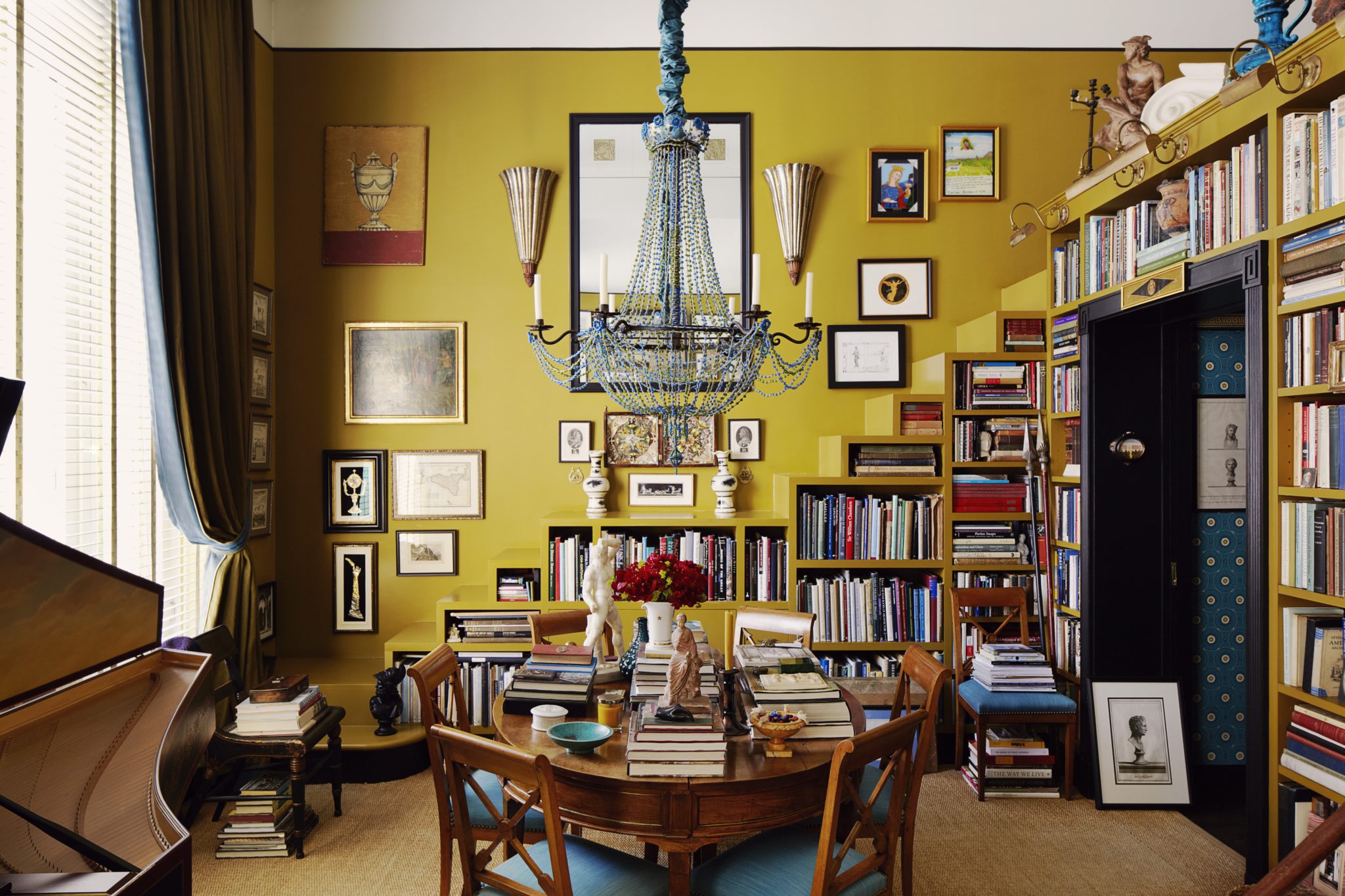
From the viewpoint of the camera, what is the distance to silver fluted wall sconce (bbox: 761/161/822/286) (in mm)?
4469

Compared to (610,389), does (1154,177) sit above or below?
above

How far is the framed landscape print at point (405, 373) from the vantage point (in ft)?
15.0

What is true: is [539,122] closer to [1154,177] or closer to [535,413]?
[535,413]

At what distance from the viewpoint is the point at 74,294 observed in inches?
121

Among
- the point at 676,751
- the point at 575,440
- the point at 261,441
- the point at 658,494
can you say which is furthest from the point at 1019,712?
the point at 261,441

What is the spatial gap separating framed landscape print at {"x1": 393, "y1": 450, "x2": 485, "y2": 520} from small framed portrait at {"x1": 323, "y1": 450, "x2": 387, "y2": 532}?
7 cm

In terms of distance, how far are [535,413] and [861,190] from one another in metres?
2.21

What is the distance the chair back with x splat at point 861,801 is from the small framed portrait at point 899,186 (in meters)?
3.17

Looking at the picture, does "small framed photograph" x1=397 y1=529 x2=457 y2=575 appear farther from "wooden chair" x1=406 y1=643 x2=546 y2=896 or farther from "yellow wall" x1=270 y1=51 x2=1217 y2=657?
"wooden chair" x1=406 y1=643 x2=546 y2=896

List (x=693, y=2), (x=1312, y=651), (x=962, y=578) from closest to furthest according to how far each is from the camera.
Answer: (x=1312, y=651), (x=962, y=578), (x=693, y=2)

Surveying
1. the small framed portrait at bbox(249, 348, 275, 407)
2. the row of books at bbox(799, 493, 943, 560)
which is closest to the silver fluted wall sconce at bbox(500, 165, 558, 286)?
the small framed portrait at bbox(249, 348, 275, 407)

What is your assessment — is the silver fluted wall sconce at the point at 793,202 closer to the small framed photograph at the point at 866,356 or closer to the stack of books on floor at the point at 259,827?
the small framed photograph at the point at 866,356

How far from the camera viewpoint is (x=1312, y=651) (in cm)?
265

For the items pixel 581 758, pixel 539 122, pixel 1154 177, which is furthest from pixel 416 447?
pixel 1154 177
